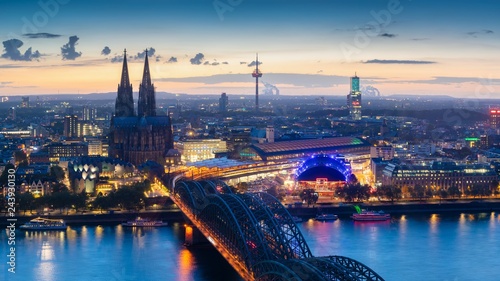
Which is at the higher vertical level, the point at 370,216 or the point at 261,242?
the point at 261,242

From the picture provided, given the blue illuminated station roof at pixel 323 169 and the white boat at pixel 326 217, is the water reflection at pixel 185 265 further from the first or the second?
the blue illuminated station roof at pixel 323 169

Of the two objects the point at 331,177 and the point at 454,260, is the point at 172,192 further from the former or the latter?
the point at 454,260

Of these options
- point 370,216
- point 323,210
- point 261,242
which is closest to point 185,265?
point 261,242

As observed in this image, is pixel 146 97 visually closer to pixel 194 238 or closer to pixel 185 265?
pixel 194 238

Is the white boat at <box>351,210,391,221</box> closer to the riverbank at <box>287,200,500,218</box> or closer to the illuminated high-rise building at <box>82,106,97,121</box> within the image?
the riverbank at <box>287,200,500,218</box>

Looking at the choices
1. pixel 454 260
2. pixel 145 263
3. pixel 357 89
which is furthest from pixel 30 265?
pixel 357 89

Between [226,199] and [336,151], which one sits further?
[336,151]

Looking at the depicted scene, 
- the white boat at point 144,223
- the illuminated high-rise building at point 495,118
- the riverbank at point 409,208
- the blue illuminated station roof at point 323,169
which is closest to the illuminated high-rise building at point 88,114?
the illuminated high-rise building at point 495,118
